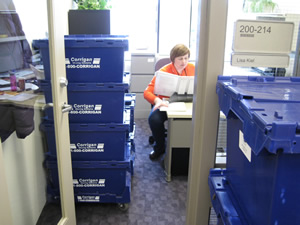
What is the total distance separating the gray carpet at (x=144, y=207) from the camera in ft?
6.59

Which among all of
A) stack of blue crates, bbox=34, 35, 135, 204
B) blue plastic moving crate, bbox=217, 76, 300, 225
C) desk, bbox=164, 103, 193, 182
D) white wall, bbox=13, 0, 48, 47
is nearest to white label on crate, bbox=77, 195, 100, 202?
stack of blue crates, bbox=34, 35, 135, 204

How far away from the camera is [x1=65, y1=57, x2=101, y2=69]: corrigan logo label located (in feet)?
5.86

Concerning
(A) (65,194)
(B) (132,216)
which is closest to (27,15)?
(A) (65,194)

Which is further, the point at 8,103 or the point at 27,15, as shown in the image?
the point at 27,15

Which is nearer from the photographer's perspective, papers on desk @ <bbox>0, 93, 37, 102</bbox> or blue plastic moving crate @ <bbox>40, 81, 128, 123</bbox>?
papers on desk @ <bbox>0, 93, 37, 102</bbox>

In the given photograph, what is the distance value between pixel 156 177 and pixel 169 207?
0.48 m

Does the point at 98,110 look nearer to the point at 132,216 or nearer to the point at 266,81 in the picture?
the point at 132,216

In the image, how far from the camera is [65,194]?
65.2 inches

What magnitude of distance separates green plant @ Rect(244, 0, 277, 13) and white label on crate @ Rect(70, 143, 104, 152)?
1302mm

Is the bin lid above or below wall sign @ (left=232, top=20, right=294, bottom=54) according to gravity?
below

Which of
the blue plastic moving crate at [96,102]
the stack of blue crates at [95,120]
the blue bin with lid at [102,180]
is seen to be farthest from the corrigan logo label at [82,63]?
the blue bin with lid at [102,180]

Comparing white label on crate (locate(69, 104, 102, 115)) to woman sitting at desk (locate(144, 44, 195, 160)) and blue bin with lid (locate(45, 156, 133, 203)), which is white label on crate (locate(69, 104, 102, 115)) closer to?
blue bin with lid (locate(45, 156, 133, 203))

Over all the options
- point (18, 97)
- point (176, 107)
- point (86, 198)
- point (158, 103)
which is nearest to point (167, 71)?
point (158, 103)

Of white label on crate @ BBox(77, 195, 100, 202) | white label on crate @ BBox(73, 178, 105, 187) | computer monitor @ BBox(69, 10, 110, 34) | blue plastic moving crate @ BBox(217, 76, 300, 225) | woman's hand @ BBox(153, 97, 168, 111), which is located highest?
computer monitor @ BBox(69, 10, 110, 34)
